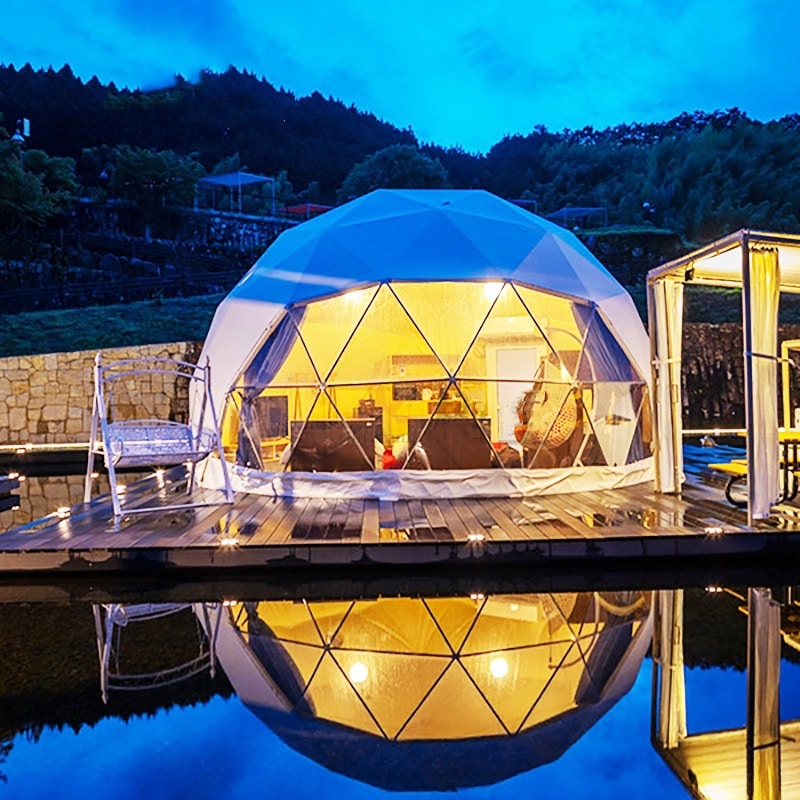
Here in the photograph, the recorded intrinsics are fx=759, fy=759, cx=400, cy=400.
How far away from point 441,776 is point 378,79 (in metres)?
117

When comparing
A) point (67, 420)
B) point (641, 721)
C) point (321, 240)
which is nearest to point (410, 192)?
point (321, 240)

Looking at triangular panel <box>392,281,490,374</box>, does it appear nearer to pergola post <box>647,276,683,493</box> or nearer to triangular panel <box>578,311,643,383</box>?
triangular panel <box>578,311,643,383</box>

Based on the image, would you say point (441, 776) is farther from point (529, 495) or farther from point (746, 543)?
point (529, 495)

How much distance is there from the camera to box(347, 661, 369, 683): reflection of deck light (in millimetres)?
3369

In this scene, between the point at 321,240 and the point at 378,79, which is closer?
the point at 321,240

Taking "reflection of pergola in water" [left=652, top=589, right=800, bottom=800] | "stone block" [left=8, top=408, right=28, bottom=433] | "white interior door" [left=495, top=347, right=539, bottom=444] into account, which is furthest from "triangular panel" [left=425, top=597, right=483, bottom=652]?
"stone block" [left=8, top=408, right=28, bottom=433]

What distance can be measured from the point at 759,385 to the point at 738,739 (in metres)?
3.36

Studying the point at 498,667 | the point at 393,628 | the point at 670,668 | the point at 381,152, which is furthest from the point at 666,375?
the point at 381,152

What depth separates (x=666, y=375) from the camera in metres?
7.02

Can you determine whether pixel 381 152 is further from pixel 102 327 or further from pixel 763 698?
pixel 763 698

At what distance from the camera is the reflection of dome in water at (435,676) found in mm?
2750

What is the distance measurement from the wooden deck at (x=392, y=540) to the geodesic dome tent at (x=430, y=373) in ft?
3.61

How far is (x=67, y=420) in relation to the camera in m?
14.4

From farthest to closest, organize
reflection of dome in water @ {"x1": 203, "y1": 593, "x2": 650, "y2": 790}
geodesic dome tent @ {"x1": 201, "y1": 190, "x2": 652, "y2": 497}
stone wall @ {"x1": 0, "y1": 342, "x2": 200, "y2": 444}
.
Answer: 1. stone wall @ {"x1": 0, "y1": 342, "x2": 200, "y2": 444}
2. geodesic dome tent @ {"x1": 201, "y1": 190, "x2": 652, "y2": 497}
3. reflection of dome in water @ {"x1": 203, "y1": 593, "x2": 650, "y2": 790}
